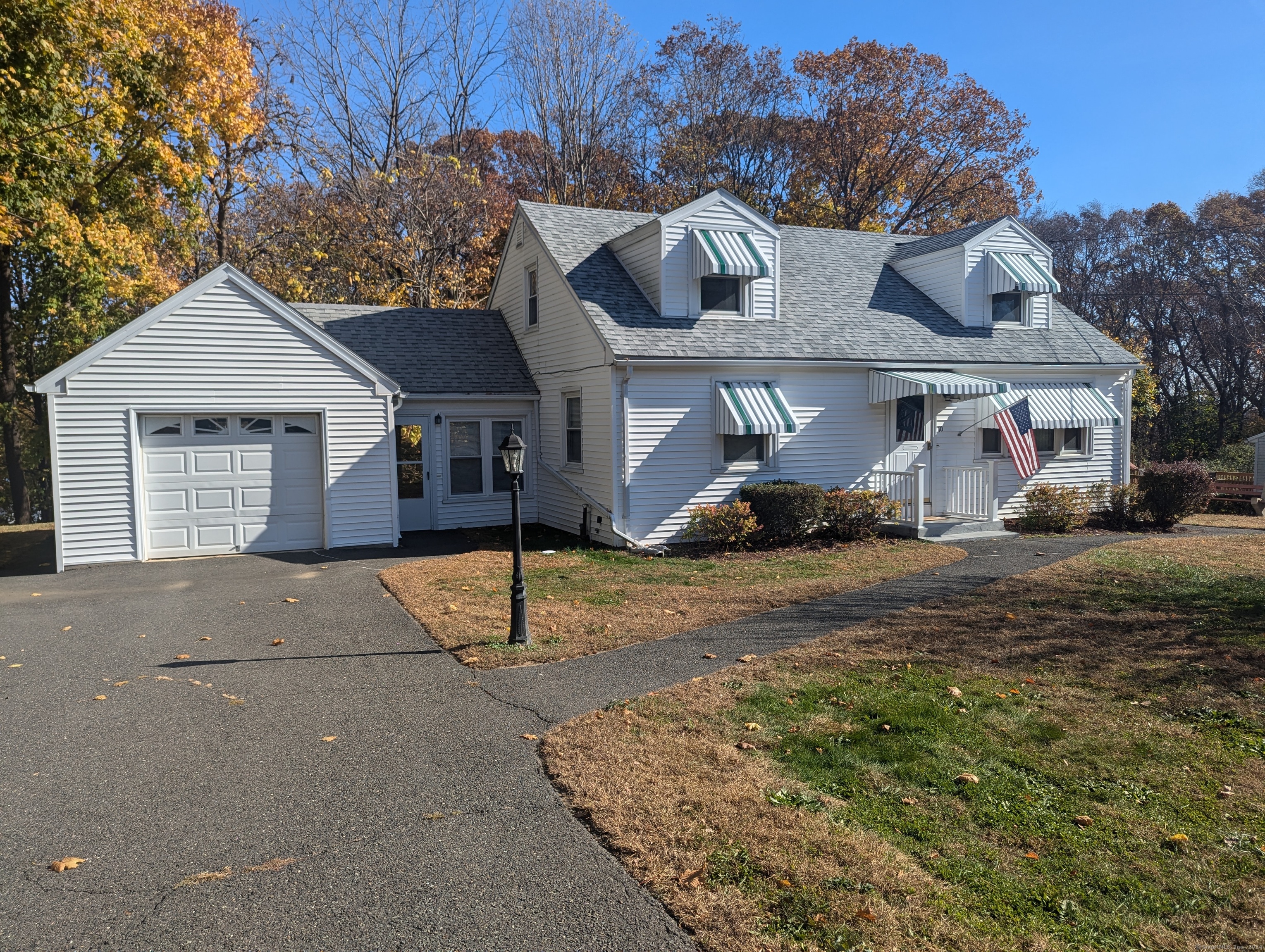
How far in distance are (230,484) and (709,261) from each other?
9.62m

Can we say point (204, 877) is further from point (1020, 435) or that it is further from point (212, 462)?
point (1020, 435)

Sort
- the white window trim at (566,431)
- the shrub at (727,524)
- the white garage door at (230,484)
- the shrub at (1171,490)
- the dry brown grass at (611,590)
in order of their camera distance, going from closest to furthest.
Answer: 1. the dry brown grass at (611,590)
2. the white garage door at (230,484)
3. the shrub at (727,524)
4. the white window trim at (566,431)
5. the shrub at (1171,490)

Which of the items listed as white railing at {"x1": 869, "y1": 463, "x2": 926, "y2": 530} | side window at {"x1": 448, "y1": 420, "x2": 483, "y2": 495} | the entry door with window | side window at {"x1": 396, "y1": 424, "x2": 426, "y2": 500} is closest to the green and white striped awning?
white railing at {"x1": 869, "y1": 463, "x2": 926, "y2": 530}

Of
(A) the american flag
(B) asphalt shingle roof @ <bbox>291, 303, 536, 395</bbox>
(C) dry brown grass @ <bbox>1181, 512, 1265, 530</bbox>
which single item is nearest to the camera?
(A) the american flag

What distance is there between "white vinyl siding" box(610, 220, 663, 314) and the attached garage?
17.3 feet

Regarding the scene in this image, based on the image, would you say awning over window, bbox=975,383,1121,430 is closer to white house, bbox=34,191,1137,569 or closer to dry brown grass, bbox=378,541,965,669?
white house, bbox=34,191,1137,569

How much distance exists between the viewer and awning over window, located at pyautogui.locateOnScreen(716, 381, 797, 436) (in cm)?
1526

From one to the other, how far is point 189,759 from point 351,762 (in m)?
1.17

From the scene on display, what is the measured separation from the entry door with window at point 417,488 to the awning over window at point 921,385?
926 centimetres

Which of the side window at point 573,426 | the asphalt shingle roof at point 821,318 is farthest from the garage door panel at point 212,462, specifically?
the asphalt shingle roof at point 821,318

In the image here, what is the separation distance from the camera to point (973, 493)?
17.3 meters

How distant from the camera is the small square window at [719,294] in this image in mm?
16594

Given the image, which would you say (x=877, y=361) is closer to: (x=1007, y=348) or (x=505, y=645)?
(x=1007, y=348)

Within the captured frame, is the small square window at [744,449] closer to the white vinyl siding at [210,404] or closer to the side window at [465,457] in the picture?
the side window at [465,457]
